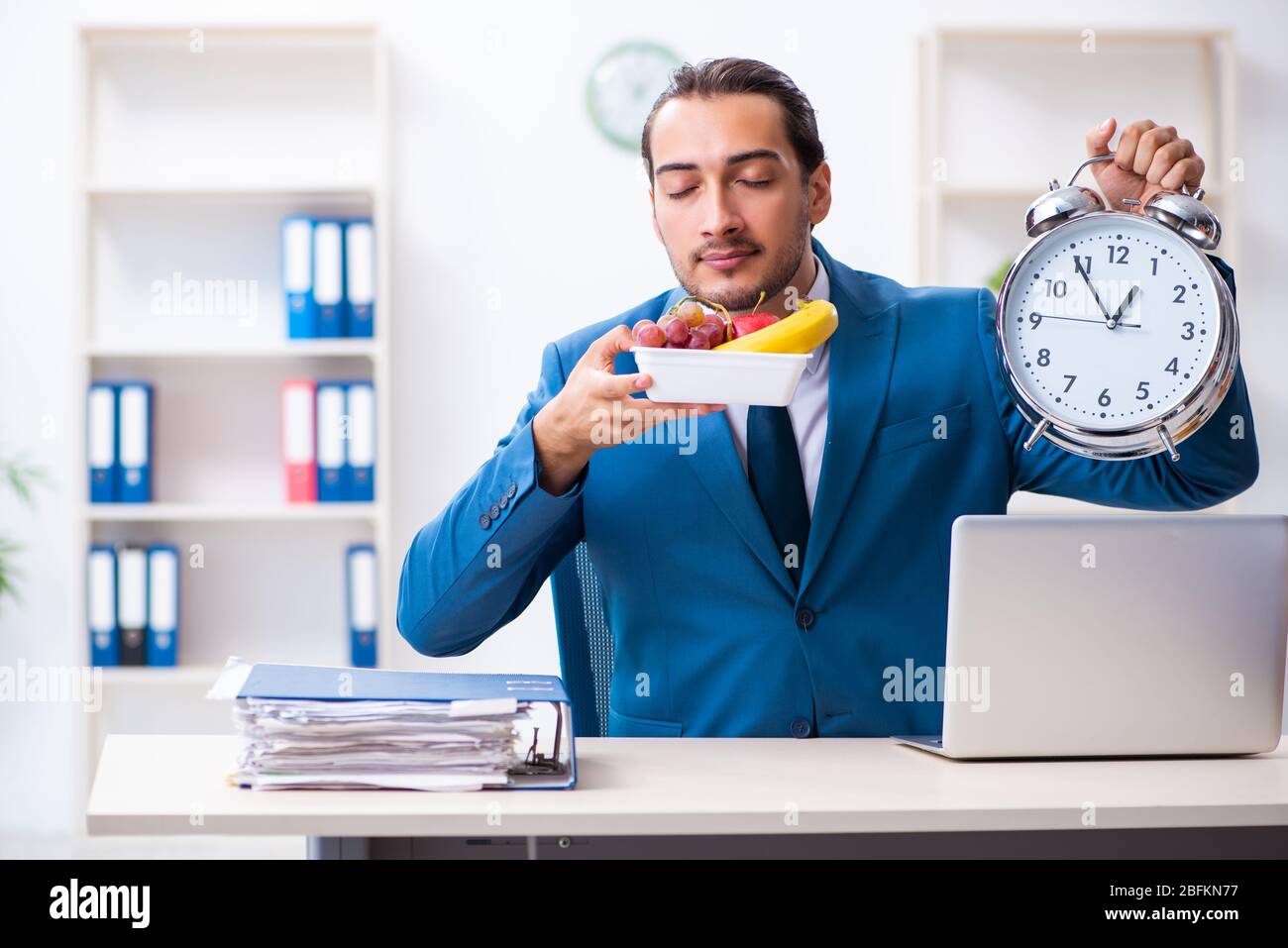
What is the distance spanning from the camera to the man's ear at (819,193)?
→ 1.94 meters

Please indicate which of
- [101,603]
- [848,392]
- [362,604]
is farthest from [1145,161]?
[101,603]

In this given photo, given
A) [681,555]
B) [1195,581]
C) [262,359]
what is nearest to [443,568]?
[681,555]

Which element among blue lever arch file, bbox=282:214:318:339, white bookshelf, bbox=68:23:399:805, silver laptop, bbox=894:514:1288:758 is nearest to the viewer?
silver laptop, bbox=894:514:1288:758

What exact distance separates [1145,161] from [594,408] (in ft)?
2.43

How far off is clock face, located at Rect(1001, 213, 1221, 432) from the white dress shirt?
0.40 metres

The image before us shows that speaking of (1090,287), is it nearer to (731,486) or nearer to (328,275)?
(731,486)

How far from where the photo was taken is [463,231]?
3582 millimetres

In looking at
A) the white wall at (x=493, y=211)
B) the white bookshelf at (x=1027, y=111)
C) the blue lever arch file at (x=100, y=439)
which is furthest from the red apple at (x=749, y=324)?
the blue lever arch file at (x=100, y=439)

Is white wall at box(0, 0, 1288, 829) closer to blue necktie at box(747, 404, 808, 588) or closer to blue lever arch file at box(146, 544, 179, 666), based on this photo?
blue lever arch file at box(146, 544, 179, 666)

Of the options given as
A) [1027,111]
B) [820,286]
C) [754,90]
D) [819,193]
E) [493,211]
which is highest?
[1027,111]

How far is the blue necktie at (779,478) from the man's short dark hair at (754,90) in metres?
0.39

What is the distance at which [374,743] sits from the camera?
1.18 m

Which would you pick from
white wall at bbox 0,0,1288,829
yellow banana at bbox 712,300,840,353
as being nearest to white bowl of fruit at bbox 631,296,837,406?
yellow banana at bbox 712,300,840,353

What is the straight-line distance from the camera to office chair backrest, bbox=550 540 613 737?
1.89 metres
